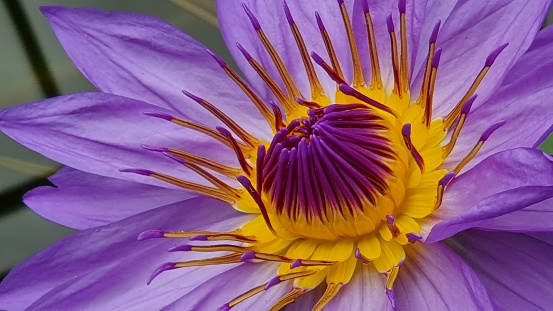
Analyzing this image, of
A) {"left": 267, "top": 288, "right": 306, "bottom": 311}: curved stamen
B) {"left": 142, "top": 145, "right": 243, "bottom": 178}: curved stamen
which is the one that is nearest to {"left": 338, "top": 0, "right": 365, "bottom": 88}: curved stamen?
{"left": 142, "top": 145, "right": 243, "bottom": 178}: curved stamen

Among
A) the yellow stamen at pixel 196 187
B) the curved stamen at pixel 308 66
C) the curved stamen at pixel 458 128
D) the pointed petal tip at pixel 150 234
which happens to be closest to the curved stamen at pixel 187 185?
the yellow stamen at pixel 196 187

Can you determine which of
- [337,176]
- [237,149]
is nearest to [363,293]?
[337,176]

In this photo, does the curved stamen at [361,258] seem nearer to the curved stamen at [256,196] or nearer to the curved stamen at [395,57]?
the curved stamen at [256,196]

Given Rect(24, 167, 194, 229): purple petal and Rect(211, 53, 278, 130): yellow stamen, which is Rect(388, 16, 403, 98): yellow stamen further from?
Rect(24, 167, 194, 229): purple petal

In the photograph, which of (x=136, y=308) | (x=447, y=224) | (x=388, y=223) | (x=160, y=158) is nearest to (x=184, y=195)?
(x=160, y=158)

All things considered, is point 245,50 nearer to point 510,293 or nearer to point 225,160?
point 225,160

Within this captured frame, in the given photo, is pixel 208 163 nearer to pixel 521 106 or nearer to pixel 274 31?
pixel 274 31
